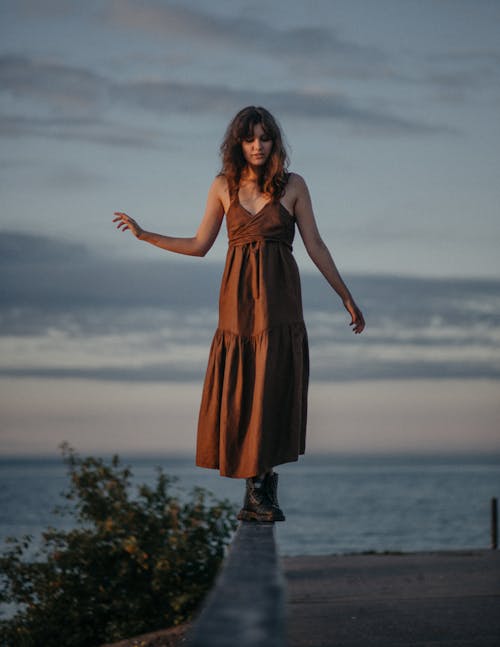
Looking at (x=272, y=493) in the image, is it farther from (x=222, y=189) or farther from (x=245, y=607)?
(x=245, y=607)

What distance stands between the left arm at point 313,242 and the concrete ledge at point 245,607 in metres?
2.11

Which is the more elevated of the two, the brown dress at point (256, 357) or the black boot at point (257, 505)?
the brown dress at point (256, 357)

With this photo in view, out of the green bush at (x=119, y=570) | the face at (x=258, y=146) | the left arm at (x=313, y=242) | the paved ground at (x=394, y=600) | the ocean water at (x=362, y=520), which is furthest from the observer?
the ocean water at (x=362, y=520)

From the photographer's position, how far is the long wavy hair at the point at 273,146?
4.88m

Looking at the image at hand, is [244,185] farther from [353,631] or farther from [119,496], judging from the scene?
[119,496]

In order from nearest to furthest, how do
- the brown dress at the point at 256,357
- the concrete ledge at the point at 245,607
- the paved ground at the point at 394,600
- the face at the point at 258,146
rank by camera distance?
the concrete ledge at the point at 245,607 → the brown dress at the point at 256,357 → the face at the point at 258,146 → the paved ground at the point at 394,600

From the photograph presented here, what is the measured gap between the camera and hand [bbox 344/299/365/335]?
201 inches

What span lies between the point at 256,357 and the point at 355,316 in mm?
653

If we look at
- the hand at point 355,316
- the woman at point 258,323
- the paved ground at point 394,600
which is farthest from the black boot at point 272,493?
the paved ground at point 394,600

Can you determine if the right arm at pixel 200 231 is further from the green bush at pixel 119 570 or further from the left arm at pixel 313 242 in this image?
the green bush at pixel 119 570

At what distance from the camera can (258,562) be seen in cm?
302

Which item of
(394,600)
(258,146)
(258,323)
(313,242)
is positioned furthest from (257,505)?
(394,600)

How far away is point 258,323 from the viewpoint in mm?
4797

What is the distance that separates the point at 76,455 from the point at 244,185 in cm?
589
